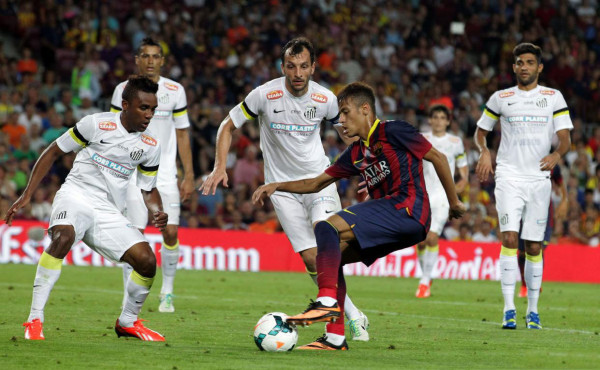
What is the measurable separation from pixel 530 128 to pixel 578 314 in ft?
9.90

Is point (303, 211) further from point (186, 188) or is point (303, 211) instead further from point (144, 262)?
point (186, 188)

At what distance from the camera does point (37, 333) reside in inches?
327

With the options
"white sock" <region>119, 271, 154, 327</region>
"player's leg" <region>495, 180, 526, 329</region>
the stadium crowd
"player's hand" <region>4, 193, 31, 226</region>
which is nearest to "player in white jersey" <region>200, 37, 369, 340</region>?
"white sock" <region>119, 271, 154, 327</region>

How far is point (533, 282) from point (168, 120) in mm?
4607

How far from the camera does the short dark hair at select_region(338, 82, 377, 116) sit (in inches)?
325

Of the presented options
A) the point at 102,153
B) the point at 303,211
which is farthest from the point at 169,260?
the point at 102,153

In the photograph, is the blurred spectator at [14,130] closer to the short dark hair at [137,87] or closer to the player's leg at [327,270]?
the short dark hair at [137,87]

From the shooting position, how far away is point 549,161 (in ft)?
34.7

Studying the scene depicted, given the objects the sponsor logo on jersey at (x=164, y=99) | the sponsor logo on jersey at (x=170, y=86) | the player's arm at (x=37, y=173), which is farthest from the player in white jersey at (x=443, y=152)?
the player's arm at (x=37, y=173)

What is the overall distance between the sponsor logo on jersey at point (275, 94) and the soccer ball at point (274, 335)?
8.71 feet

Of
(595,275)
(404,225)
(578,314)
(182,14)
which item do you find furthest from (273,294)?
(182,14)

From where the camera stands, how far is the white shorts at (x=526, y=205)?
10789mm

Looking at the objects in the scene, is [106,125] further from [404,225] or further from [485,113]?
[485,113]

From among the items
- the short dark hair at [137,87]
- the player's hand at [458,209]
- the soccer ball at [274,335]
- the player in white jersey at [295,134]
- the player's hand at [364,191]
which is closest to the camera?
the soccer ball at [274,335]
